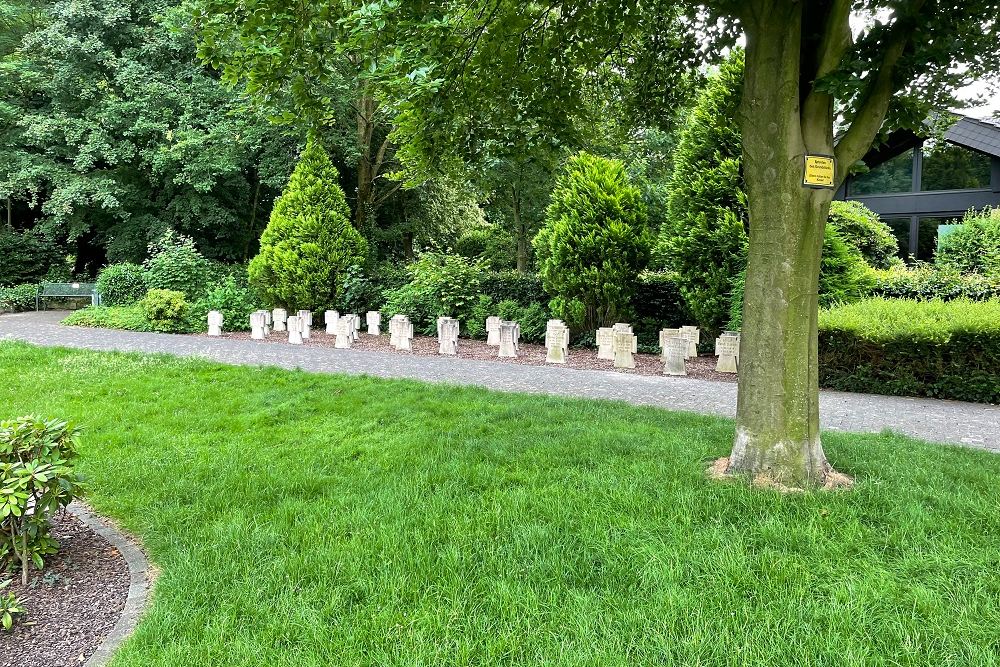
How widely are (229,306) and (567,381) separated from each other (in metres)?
10.3

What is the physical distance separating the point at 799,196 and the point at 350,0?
3.70 meters

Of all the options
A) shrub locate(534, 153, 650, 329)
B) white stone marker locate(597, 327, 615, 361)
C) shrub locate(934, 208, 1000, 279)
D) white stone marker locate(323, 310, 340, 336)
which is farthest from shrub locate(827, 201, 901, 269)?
white stone marker locate(323, 310, 340, 336)

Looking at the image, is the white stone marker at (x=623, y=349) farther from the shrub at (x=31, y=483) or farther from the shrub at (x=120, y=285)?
the shrub at (x=120, y=285)

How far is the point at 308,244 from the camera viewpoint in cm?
1422

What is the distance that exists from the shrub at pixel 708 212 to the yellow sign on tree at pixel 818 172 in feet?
20.1

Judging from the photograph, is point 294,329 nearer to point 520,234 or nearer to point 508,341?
point 508,341

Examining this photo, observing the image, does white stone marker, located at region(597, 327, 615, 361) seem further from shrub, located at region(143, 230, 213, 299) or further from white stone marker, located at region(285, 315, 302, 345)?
shrub, located at region(143, 230, 213, 299)

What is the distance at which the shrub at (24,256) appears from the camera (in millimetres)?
20758

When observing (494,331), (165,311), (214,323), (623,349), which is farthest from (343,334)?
(623,349)

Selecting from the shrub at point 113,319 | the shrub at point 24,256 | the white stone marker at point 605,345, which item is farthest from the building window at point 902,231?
the shrub at point 24,256

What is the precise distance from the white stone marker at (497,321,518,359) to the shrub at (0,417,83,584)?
7750 mm

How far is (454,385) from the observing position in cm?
752

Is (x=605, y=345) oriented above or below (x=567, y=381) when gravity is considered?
above

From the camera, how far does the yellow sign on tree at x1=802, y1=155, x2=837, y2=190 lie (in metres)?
3.81
